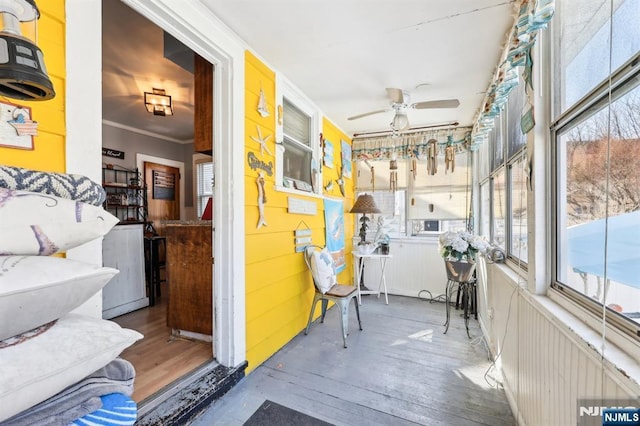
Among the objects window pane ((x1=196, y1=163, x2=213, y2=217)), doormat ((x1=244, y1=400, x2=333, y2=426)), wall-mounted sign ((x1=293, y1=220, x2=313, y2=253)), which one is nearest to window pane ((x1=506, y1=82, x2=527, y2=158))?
wall-mounted sign ((x1=293, y1=220, x2=313, y2=253))

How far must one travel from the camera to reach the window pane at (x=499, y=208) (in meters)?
2.56

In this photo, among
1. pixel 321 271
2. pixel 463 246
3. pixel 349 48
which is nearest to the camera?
pixel 349 48

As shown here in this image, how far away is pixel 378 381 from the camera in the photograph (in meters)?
2.11

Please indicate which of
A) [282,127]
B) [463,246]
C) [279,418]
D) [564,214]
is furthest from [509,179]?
[279,418]

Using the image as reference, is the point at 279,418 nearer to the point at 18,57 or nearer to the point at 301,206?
the point at 301,206

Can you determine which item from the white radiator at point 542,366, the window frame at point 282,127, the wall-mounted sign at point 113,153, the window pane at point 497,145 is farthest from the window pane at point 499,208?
the wall-mounted sign at point 113,153

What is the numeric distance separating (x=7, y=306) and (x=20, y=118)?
0.77 m

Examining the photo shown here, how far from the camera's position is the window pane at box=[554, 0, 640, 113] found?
89 centimetres

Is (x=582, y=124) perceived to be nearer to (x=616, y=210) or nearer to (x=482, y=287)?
(x=616, y=210)

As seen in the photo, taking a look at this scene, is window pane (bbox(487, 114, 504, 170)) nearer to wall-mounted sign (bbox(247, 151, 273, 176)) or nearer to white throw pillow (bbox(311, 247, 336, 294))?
white throw pillow (bbox(311, 247, 336, 294))

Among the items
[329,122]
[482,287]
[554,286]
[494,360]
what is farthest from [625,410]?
[329,122]

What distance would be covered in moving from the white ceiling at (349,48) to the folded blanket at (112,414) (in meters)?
2.04

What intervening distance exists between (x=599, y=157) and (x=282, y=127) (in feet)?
7.46

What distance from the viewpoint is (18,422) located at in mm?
646
